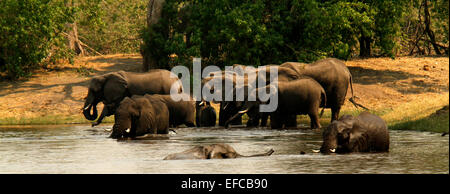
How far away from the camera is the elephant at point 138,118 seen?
21672mm

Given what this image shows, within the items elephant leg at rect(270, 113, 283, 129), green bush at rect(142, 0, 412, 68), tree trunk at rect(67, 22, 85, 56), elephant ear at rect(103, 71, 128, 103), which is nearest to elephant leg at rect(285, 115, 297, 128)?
elephant leg at rect(270, 113, 283, 129)

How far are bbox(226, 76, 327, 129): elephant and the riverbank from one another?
1883 mm

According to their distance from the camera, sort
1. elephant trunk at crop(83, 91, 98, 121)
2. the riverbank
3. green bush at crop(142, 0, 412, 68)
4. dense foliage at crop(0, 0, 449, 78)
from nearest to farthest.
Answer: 1. elephant trunk at crop(83, 91, 98, 121)
2. the riverbank
3. green bush at crop(142, 0, 412, 68)
4. dense foliage at crop(0, 0, 449, 78)

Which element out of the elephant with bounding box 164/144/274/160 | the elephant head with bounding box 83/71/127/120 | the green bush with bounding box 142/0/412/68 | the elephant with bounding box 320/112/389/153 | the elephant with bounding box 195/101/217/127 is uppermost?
the green bush with bounding box 142/0/412/68

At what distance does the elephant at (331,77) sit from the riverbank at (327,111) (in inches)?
28.4

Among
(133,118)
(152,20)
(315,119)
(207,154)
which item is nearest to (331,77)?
(315,119)

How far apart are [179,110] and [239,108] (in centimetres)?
215

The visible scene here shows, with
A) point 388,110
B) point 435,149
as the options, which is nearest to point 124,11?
point 388,110

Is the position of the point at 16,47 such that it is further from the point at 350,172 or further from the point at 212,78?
the point at 350,172

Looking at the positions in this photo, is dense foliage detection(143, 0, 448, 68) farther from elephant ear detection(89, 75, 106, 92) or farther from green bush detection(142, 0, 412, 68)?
elephant ear detection(89, 75, 106, 92)

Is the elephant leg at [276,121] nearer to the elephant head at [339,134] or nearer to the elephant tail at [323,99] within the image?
the elephant tail at [323,99]

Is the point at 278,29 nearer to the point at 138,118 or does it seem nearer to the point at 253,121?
the point at 253,121

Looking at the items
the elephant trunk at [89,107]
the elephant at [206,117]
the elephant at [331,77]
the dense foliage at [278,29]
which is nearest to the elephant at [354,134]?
the elephant at [331,77]

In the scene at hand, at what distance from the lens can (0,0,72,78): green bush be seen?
3434cm
